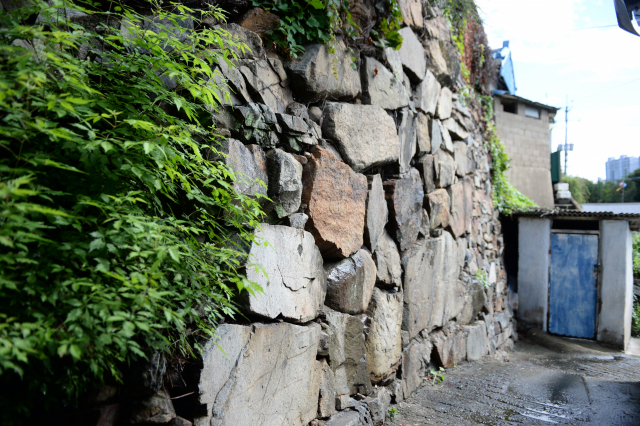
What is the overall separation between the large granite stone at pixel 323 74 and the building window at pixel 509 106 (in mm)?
8430

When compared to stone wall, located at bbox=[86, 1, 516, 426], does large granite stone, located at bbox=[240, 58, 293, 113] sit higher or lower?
higher

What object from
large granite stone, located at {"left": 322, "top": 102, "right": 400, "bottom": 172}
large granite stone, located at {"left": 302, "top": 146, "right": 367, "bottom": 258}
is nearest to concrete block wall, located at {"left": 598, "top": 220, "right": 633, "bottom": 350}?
large granite stone, located at {"left": 322, "top": 102, "right": 400, "bottom": 172}

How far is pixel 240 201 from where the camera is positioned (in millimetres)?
1842

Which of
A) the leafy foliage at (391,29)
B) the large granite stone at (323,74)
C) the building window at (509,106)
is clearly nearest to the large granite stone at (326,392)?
the large granite stone at (323,74)

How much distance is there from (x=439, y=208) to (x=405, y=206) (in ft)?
2.85

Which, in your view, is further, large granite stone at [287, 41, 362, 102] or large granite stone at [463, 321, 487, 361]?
large granite stone at [463, 321, 487, 361]

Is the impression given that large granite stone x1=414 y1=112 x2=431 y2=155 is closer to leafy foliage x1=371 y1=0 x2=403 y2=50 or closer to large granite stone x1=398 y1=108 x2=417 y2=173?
large granite stone x1=398 y1=108 x2=417 y2=173

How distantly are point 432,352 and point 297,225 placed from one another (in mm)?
2365

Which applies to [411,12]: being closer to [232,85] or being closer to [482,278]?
[232,85]

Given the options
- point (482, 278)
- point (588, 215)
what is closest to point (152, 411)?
point (482, 278)

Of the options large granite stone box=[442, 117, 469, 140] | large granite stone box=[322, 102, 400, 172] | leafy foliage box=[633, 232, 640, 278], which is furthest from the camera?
leafy foliage box=[633, 232, 640, 278]

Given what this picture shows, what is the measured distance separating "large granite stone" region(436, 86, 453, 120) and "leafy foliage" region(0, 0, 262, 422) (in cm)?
293

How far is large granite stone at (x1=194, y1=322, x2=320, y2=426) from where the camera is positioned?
1632mm

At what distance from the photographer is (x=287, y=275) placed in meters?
2.04
